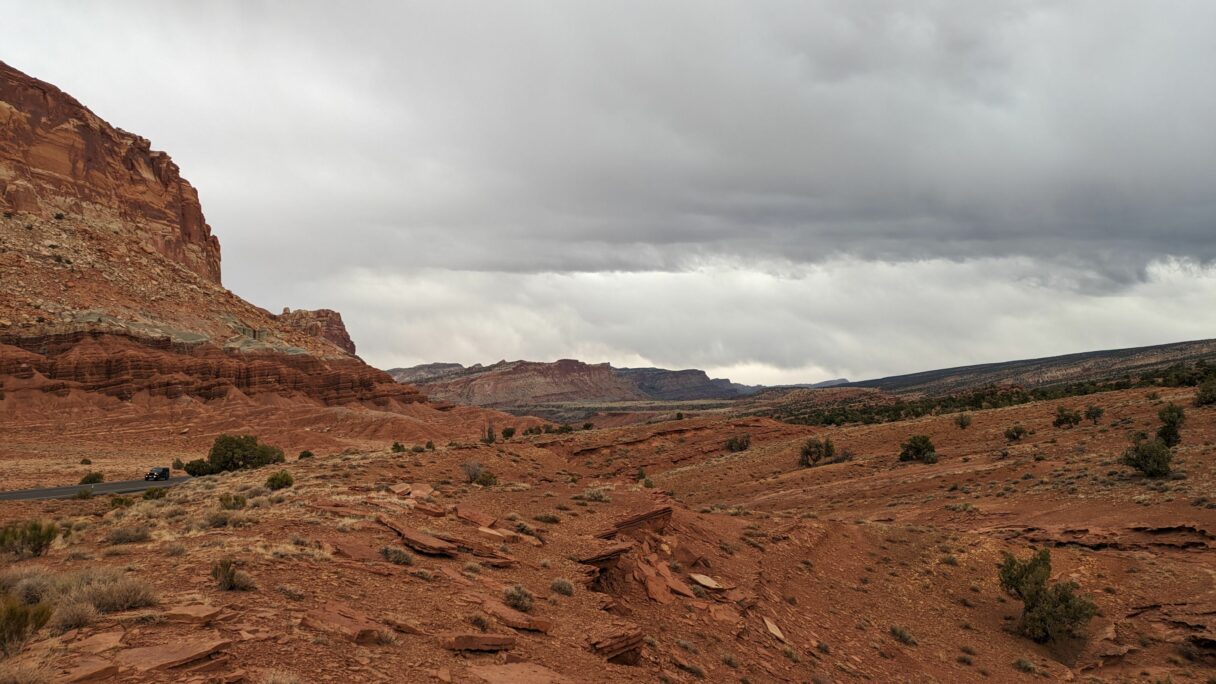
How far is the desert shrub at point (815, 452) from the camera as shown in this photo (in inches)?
2000

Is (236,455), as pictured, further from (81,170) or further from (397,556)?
(81,170)

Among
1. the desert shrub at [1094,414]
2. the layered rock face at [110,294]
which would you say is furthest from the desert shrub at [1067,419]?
the layered rock face at [110,294]

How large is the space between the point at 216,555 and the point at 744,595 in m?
13.6

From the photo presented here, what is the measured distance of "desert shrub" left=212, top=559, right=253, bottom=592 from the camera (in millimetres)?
10008

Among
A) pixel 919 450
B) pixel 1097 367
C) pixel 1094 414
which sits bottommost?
pixel 919 450

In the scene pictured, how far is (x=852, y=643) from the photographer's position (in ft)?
59.8

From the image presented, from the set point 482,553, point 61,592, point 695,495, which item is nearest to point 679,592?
point 482,553

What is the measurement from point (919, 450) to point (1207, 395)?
17.3 meters

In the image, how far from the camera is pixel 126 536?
43.4ft

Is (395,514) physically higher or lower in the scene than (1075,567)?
higher

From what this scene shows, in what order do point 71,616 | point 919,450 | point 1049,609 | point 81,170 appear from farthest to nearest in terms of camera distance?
point 81,170, point 919,450, point 1049,609, point 71,616

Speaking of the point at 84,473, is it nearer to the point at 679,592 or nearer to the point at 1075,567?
the point at 679,592

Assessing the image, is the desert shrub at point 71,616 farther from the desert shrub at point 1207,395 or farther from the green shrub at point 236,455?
the desert shrub at point 1207,395

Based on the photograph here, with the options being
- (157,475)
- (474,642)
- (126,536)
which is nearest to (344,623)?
(474,642)
